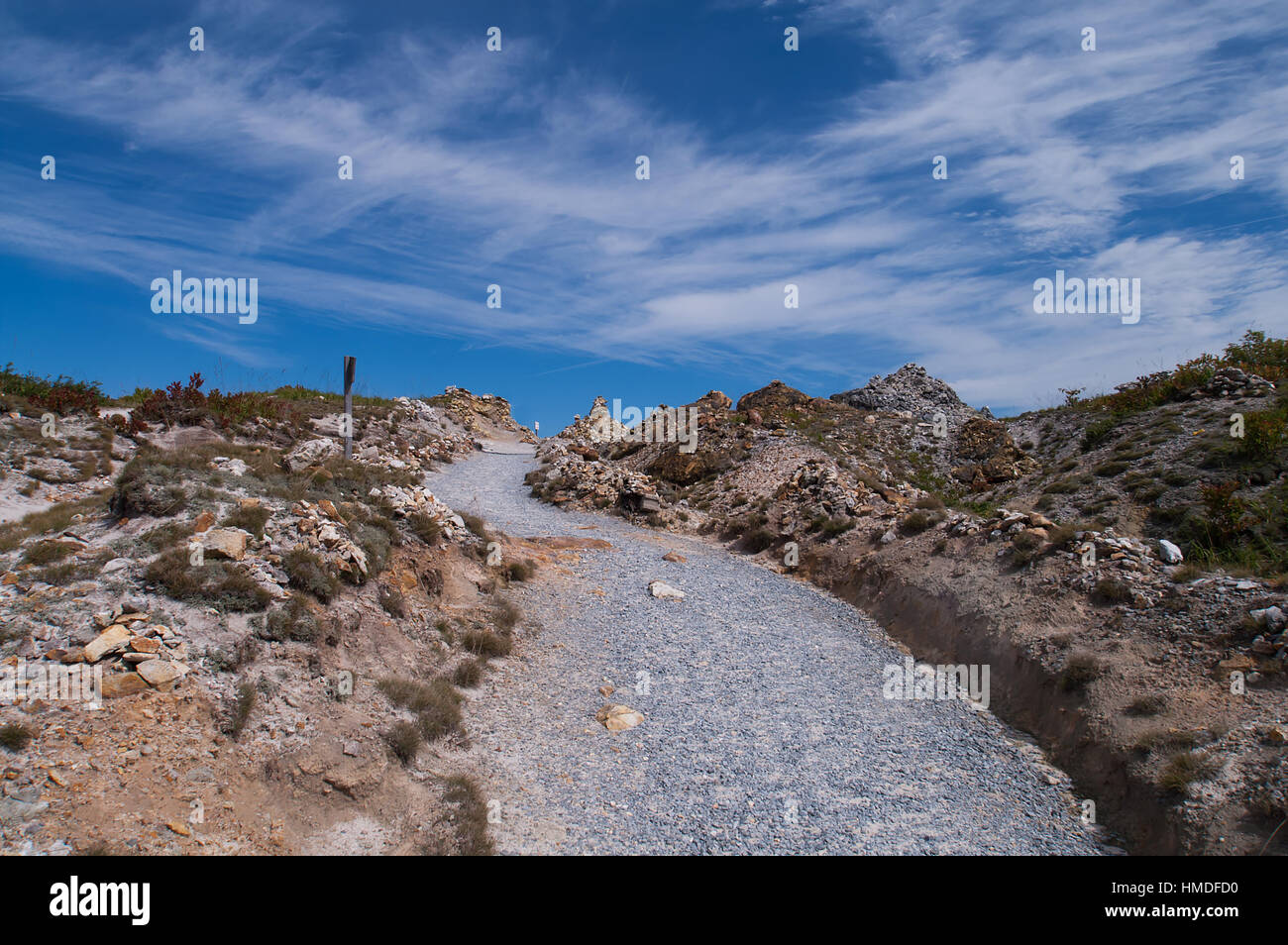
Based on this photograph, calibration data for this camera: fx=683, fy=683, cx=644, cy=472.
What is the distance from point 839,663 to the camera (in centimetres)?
1270

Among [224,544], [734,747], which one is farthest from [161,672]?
[734,747]

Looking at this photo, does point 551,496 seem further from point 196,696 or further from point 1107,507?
point 196,696

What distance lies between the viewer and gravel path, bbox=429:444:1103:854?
25.0 feet

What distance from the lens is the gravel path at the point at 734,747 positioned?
7629 mm

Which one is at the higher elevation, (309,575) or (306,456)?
(306,456)

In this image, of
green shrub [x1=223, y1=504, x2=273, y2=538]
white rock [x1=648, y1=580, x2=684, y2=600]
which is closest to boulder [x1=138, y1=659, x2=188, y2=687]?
green shrub [x1=223, y1=504, x2=273, y2=538]

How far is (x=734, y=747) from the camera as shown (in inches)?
374

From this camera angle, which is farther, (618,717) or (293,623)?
(618,717)

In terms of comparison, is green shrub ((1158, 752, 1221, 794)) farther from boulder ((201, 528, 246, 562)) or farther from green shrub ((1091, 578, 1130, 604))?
boulder ((201, 528, 246, 562))

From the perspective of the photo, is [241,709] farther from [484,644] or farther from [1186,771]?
[1186,771]

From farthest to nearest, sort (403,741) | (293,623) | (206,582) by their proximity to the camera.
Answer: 1. (293,623)
2. (206,582)
3. (403,741)
